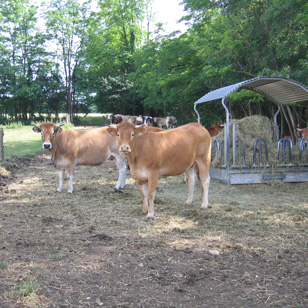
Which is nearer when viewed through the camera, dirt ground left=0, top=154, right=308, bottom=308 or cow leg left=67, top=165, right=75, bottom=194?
dirt ground left=0, top=154, right=308, bottom=308

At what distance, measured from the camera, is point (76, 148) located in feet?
28.9

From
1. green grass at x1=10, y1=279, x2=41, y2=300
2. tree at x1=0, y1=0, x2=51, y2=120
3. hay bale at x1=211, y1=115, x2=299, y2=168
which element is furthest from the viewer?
tree at x1=0, y1=0, x2=51, y2=120

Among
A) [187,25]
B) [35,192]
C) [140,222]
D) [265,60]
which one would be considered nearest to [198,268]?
[140,222]

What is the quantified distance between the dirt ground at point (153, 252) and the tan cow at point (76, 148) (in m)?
0.90

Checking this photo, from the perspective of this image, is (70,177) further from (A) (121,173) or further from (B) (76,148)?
(A) (121,173)

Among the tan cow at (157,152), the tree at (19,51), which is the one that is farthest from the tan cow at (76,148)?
the tree at (19,51)

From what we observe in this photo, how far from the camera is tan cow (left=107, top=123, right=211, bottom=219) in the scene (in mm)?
6145

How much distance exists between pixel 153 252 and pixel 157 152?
2.25m

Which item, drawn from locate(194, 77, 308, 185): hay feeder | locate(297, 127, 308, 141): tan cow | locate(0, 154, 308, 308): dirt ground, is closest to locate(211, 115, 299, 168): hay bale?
locate(194, 77, 308, 185): hay feeder

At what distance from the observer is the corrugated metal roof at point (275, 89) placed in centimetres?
934

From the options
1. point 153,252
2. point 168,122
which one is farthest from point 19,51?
point 153,252

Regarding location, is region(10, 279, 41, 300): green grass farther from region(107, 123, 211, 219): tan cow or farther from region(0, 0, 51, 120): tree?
region(0, 0, 51, 120): tree

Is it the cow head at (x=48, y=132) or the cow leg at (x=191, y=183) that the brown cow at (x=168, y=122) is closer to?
the cow head at (x=48, y=132)

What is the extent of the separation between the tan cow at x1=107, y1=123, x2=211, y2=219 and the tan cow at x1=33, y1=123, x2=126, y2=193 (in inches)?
96.5
